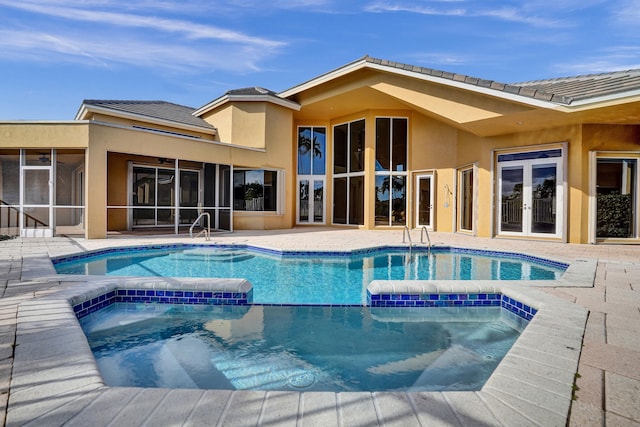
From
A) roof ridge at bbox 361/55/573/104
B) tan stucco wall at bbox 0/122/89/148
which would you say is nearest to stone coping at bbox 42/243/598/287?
tan stucco wall at bbox 0/122/89/148

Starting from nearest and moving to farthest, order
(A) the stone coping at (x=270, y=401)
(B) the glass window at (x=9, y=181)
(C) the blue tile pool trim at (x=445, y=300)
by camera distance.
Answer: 1. (A) the stone coping at (x=270, y=401)
2. (C) the blue tile pool trim at (x=445, y=300)
3. (B) the glass window at (x=9, y=181)

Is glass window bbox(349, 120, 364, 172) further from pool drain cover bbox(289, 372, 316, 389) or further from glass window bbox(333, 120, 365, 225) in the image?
pool drain cover bbox(289, 372, 316, 389)

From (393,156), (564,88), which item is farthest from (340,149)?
(564,88)

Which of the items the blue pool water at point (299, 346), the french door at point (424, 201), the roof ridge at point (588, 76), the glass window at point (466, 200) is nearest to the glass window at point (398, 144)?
the french door at point (424, 201)

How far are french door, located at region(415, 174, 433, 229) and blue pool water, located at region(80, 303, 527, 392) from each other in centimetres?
976

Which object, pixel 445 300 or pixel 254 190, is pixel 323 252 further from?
pixel 254 190

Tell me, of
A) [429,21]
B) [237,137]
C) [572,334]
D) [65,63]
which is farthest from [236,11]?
[572,334]

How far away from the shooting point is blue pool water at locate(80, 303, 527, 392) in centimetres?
270

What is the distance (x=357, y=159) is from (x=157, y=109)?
8.62 m

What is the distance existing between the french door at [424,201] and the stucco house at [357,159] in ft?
0.18

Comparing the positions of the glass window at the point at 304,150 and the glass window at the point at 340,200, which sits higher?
the glass window at the point at 304,150

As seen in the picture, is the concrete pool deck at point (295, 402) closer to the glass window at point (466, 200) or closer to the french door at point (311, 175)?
the glass window at point (466, 200)

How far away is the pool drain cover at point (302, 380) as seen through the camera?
2.62 m

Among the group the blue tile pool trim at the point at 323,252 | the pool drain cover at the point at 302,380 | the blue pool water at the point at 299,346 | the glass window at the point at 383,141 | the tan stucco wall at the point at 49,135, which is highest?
the glass window at the point at 383,141
